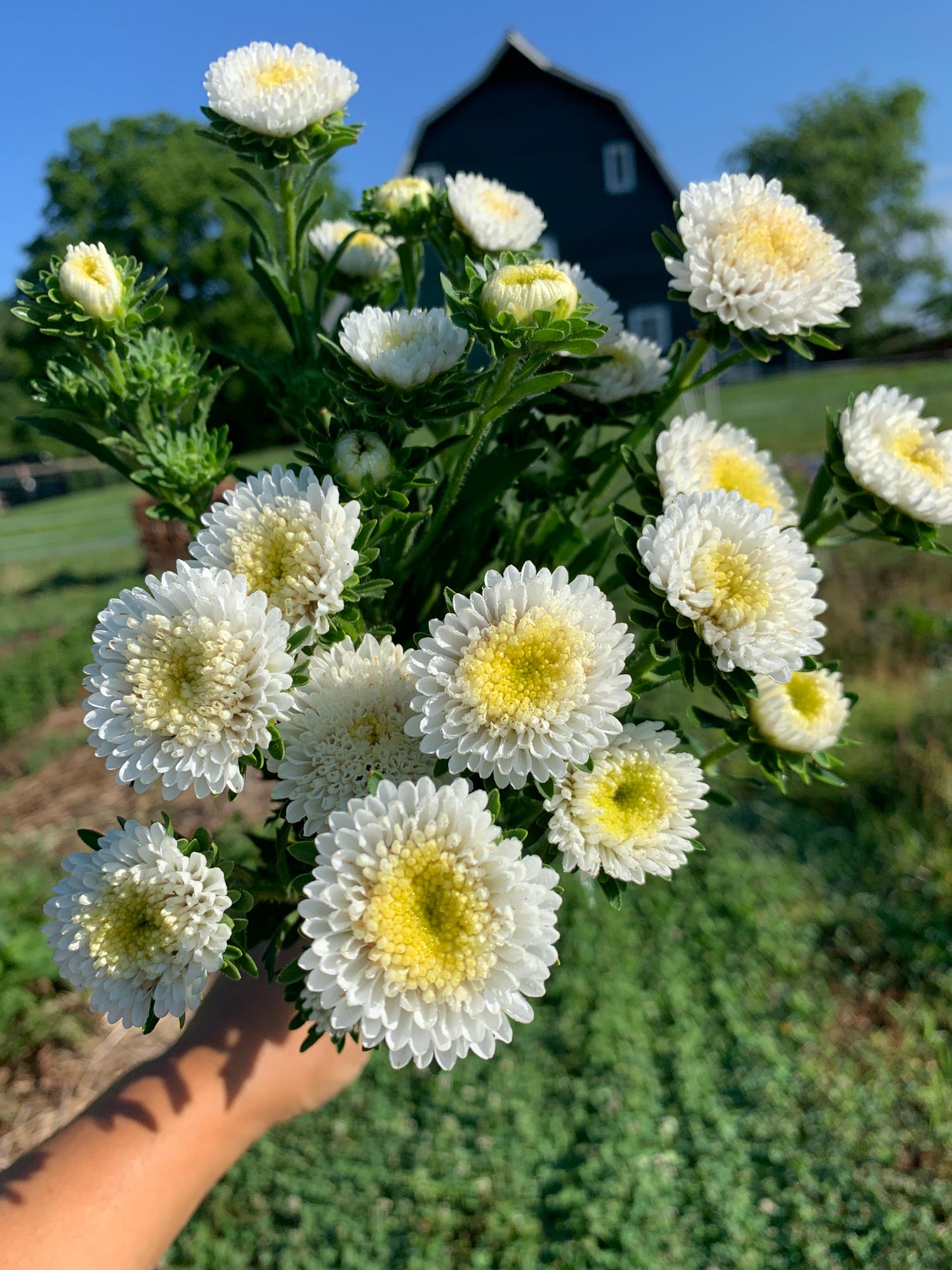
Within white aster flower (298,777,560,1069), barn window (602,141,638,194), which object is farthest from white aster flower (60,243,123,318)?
barn window (602,141,638,194)

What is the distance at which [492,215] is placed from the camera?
0.79m

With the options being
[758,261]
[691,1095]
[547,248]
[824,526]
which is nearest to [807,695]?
[824,526]

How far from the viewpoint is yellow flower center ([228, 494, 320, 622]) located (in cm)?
57

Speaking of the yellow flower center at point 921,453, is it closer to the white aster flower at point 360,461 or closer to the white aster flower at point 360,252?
the white aster flower at point 360,461

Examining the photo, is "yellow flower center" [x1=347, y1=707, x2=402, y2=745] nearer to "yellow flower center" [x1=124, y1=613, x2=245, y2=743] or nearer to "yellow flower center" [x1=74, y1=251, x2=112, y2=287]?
"yellow flower center" [x1=124, y1=613, x2=245, y2=743]

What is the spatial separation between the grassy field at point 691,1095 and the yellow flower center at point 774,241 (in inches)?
43.7

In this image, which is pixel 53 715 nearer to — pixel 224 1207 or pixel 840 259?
pixel 224 1207

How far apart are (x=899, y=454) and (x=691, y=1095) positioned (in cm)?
187

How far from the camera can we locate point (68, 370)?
0.77 m

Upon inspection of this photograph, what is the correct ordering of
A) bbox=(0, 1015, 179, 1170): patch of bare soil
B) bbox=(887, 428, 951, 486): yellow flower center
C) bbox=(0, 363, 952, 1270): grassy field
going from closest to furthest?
bbox=(887, 428, 951, 486): yellow flower center, bbox=(0, 363, 952, 1270): grassy field, bbox=(0, 1015, 179, 1170): patch of bare soil

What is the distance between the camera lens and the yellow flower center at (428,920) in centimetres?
51

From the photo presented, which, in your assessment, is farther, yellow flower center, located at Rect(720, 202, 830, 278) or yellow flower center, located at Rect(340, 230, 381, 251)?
yellow flower center, located at Rect(340, 230, 381, 251)

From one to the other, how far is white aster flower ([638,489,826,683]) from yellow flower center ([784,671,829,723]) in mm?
209

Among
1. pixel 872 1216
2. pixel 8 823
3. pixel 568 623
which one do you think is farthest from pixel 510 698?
pixel 8 823
